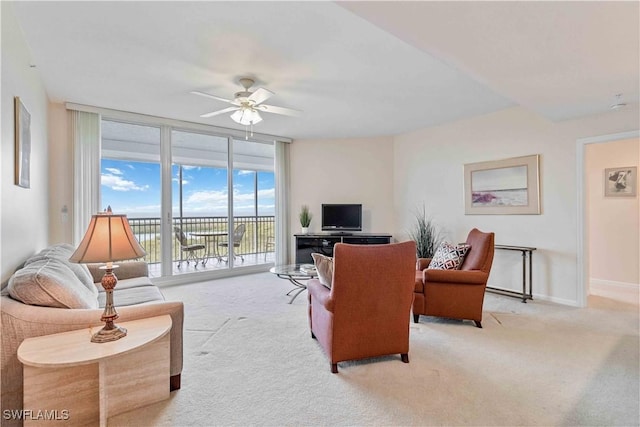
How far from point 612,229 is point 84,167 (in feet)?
24.7

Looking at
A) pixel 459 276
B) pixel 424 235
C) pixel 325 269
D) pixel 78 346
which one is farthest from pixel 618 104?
pixel 78 346

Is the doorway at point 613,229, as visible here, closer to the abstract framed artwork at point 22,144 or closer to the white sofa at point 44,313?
the white sofa at point 44,313

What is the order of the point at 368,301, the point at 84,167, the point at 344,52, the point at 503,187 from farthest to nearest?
the point at 503,187 → the point at 84,167 → the point at 344,52 → the point at 368,301

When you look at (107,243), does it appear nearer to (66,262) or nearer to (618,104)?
(66,262)

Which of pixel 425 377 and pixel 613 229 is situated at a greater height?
pixel 613 229

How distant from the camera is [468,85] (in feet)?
11.3

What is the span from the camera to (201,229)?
5.85m

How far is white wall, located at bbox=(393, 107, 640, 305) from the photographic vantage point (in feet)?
12.5

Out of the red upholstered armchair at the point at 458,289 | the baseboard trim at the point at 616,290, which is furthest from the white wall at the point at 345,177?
the baseboard trim at the point at 616,290

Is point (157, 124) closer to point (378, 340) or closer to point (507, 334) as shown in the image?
point (378, 340)

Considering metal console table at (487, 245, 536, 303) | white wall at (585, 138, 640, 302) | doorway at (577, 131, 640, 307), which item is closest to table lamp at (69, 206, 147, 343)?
metal console table at (487, 245, 536, 303)

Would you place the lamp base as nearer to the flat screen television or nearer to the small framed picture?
the flat screen television

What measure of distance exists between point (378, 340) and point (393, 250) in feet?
2.25

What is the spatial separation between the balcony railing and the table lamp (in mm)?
3169
